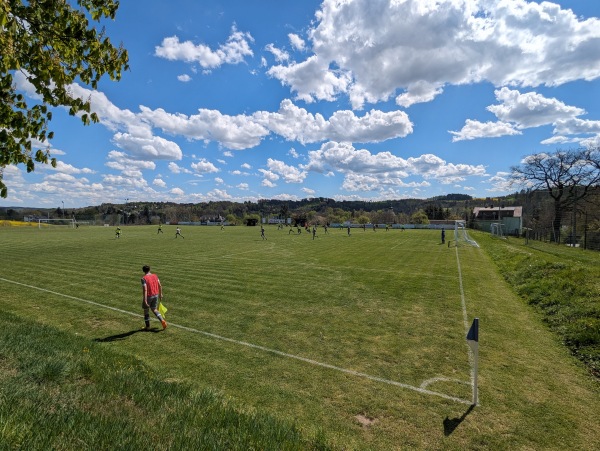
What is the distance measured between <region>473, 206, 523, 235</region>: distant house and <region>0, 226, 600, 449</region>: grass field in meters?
65.0

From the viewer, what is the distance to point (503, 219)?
8012 centimetres

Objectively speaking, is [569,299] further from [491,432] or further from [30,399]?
[30,399]

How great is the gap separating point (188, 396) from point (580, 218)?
242 feet

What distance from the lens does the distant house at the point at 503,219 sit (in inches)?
2894

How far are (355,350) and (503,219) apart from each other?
85643 mm

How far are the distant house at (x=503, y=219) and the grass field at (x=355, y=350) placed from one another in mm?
64999

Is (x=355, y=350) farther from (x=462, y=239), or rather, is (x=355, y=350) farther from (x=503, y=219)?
(x=503, y=219)

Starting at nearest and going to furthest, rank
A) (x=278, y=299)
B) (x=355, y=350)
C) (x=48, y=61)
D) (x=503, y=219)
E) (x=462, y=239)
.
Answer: (x=48, y=61), (x=355, y=350), (x=278, y=299), (x=462, y=239), (x=503, y=219)

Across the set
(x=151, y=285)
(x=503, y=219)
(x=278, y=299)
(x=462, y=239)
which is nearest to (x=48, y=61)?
(x=151, y=285)

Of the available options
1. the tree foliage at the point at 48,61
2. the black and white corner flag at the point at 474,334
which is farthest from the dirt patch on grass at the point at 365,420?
the tree foliage at the point at 48,61

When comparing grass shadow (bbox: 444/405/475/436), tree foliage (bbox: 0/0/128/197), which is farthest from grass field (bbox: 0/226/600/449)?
tree foliage (bbox: 0/0/128/197)

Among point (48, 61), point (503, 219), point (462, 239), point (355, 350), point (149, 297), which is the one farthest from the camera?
point (503, 219)

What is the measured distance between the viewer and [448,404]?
6.48 meters

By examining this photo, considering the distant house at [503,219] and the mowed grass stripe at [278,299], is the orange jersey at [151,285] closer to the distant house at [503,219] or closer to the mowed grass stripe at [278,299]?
the mowed grass stripe at [278,299]
